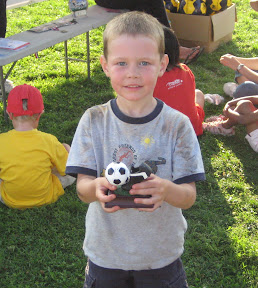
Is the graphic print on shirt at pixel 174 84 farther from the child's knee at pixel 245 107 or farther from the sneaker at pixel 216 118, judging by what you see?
the sneaker at pixel 216 118

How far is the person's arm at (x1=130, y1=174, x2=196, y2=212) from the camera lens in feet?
5.03

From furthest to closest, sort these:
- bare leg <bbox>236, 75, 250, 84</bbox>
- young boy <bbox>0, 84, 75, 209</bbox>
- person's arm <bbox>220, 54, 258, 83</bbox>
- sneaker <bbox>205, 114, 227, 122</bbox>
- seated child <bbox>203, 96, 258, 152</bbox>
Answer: bare leg <bbox>236, 75, 250, 84</bbox> → person's arm <bbox>220, 54, 258, 83</bbox> → sneaker <bbox>205, 114, 227, 122</bbox> → seated child <bbox>203, 96, 258, 152</bbox> → young boy <bbox>0, 84, 75, 209</bbox>

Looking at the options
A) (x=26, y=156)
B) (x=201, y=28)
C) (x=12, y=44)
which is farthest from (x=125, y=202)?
(x=201, y=28)

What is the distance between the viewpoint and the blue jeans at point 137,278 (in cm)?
186

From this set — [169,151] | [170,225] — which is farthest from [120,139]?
[170,225]

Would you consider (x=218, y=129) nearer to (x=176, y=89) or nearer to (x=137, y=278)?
(x=176, y=89)

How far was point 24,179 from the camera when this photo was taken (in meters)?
3.40

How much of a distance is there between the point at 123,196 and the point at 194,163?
0.34 meters

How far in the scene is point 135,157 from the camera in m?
1.75

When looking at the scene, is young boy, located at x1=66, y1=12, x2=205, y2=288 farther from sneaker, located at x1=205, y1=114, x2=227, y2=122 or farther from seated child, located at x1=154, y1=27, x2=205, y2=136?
sneaker, located at x1=205, y1=114, x2=227, y2=122

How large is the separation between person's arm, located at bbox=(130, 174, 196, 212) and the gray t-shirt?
6 centimetres

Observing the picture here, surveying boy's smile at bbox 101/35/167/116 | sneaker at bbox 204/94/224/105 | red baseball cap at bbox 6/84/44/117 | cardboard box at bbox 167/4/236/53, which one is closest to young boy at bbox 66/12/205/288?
boy's smile at bbox 101/35/167/116

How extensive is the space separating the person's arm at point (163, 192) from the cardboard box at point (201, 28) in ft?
16.9

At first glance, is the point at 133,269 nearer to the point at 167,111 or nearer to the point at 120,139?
the point at 120,139
